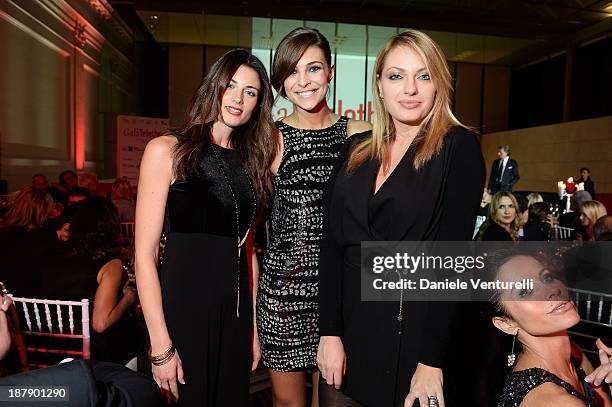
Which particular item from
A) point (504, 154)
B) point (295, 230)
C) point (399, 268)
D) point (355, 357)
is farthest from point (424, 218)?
point (504, 154)

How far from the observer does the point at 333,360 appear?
1.27m

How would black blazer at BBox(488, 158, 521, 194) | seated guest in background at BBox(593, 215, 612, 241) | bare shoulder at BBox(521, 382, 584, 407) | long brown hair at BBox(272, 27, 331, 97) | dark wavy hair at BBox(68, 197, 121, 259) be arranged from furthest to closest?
black blazer at BBox(488, 158, 521, 194) → seated guest in background at BBox(593, 215, 612, 241) → dark wavy hair at BBox(68, 197, 121, 259) → long brown hair at BBox(272, 27, 331, 97) → bare shoulder at BBox(521, 382, 584, 407)

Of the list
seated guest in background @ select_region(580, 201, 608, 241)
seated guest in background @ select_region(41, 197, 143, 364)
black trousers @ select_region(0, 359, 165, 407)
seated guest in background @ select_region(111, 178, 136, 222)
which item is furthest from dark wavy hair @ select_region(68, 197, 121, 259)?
seated guest in background @ select_region(580, 201, 608, 241)

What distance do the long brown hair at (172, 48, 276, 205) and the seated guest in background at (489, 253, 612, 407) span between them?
814mm

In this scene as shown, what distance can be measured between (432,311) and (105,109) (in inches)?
436

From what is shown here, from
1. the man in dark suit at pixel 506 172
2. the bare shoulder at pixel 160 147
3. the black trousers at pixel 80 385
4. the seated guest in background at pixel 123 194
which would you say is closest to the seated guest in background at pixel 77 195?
the seated guest in background at pixel 123 194

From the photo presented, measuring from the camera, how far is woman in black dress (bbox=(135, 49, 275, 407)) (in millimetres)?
1354

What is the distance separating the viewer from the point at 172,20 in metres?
11.3

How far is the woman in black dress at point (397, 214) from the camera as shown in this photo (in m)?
1.11

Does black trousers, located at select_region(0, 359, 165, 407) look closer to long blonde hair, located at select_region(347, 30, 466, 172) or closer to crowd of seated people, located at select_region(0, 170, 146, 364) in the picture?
long blonde hair, located at select_region(347, 30, 466, 172)

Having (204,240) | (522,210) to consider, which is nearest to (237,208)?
(204,240)

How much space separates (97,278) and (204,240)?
4.04 ft

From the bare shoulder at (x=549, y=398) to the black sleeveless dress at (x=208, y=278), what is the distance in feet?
2.79

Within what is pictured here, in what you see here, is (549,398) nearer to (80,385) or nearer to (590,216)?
(80,385)
